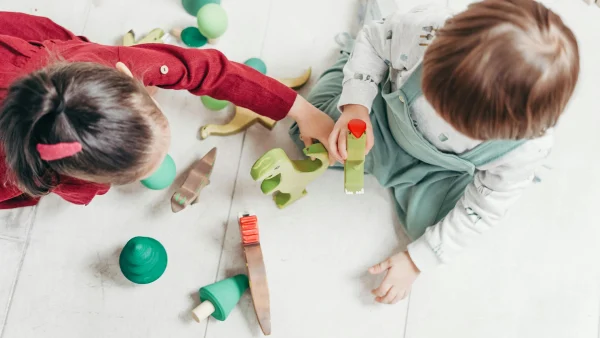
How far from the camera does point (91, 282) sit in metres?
0.85

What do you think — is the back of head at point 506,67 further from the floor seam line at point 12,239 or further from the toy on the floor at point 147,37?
the floor seam line at point 12,239

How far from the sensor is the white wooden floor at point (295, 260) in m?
0.85

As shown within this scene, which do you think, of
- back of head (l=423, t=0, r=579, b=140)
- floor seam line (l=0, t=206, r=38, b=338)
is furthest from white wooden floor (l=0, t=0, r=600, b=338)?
back of head (l=423, t=0, r=579, b=140)

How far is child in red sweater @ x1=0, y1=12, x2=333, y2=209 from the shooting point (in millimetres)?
540

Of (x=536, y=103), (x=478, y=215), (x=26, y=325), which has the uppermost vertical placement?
(x=536, y=103)

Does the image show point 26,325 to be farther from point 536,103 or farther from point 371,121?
point 536,103

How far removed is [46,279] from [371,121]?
572 mm

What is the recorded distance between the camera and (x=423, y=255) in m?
0.84

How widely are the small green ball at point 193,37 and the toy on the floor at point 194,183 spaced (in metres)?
0.21

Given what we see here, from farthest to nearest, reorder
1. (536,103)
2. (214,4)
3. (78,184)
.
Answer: (214,4), (78,184), (536,103)

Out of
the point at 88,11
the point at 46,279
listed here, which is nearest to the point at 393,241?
the point at 46,279

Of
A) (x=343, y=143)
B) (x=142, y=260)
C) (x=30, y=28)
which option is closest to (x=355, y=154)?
(x=343, y=143)

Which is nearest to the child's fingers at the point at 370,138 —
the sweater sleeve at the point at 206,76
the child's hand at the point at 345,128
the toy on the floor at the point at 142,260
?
the child's hand at the point at 345,128

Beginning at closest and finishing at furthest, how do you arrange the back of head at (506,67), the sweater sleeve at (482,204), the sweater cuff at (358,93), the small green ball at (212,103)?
1. the back of head at (506,67)
2. the sweater sleeve at (482,204)
3. the sweater cuff at (358,93)
4. the small green ball at (212,103)
